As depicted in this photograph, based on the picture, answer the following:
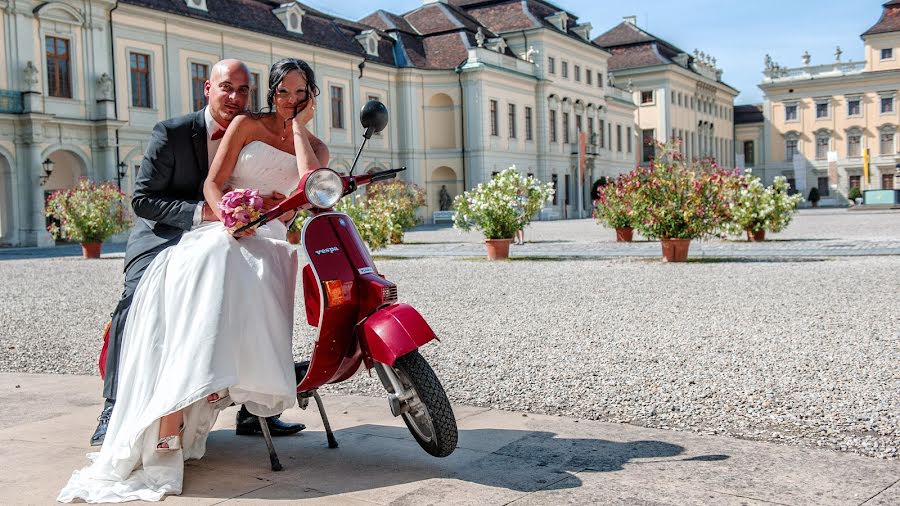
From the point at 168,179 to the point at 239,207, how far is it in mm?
560

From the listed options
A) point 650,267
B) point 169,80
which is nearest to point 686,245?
point 650,267

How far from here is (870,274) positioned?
34.3 ft

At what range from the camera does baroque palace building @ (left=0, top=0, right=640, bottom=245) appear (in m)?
24.4

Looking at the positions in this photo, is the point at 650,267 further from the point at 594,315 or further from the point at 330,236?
the point at 330,236

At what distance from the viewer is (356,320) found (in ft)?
10.2

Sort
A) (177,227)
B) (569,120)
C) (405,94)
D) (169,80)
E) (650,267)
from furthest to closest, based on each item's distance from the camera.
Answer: (569,120), (405,94), (169,80), (650,267), (177,227)

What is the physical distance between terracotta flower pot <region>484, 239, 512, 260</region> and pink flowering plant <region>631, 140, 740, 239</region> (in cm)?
238

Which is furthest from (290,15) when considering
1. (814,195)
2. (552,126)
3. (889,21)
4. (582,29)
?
(889,21)

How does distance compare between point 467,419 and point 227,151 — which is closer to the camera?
point 227,151

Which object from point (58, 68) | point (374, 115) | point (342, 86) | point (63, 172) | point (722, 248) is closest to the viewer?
point (374, 115)

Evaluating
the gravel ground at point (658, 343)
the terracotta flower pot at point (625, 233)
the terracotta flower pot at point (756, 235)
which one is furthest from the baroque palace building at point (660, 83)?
the gravel ground at point (658, 343)

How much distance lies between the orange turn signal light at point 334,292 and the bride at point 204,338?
7.5 inches

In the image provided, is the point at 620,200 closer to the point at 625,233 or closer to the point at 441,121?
the point at 625,233

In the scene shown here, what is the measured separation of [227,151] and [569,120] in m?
45.5
